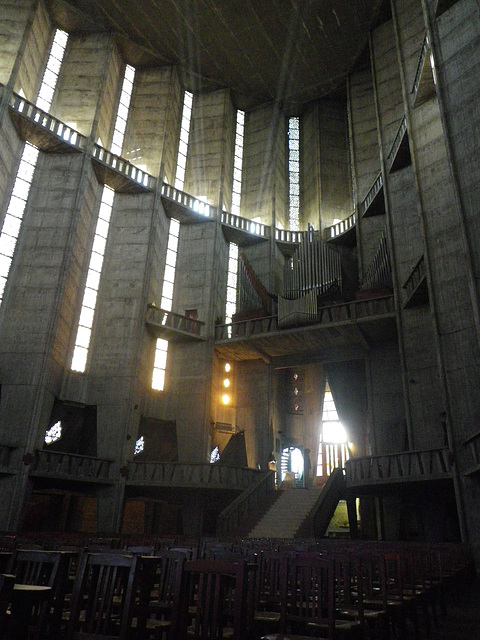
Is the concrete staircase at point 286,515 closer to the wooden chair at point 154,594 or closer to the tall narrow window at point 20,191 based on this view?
the wooden chair at point 154,594

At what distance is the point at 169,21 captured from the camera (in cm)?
2206

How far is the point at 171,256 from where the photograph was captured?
22094mm

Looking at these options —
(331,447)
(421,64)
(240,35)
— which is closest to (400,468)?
(421,64)

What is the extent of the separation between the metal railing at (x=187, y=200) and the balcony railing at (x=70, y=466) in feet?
38.1

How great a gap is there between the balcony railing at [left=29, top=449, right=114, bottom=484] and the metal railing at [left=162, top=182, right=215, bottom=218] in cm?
1160

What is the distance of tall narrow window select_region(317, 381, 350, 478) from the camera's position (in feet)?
84.1

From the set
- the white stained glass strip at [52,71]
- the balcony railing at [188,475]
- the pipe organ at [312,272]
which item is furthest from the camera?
the white stained glass strip at [52,71]

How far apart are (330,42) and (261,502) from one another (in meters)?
21.4

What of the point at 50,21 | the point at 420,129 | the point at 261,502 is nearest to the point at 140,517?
the point at 261,502

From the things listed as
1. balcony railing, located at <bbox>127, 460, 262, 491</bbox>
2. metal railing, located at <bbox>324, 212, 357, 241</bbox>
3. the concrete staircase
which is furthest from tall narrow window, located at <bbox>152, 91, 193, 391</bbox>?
metal railing, located at <bbox>324, 212, 357, 241</bbox>

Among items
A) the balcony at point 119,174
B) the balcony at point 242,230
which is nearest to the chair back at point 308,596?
the balcony at point 119,174

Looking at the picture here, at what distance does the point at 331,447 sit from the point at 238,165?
16.3 meters

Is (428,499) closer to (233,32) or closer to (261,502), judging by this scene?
(261,502)

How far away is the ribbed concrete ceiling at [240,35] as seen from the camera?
21.5 meters
